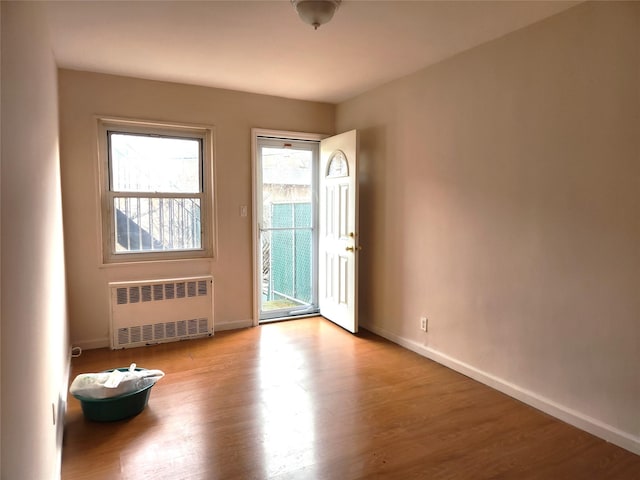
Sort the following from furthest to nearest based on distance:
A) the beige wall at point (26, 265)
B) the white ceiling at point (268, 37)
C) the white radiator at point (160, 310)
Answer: the white radiator at point (160, 310) < the white ceiling at point (268, 37) < the beige wall at point (26, 265)

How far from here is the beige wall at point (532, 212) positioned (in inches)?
85.0

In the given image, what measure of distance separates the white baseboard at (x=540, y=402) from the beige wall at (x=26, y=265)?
8.44ft

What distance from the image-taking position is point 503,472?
6.47ft

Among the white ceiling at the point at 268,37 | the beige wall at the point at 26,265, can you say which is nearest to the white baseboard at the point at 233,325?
the beige wall at the point at 26,265

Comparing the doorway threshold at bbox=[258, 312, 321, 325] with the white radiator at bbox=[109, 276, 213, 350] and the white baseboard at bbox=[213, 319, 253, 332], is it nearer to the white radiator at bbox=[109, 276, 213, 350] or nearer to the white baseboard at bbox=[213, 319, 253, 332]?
the white baseboard at bbox=[213, 319, 253, 332]

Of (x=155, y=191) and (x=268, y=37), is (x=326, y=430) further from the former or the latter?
(x=155, y=191)

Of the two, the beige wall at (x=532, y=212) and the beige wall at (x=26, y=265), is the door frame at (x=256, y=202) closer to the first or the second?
the beige wall at (x=532, y=212)

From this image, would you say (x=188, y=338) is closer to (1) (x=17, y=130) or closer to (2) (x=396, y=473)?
(2) (x=396, y=473)

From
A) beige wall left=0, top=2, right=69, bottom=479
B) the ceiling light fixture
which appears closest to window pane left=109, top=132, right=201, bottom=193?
beige wall left=0, top=2, right=69, bottom=479

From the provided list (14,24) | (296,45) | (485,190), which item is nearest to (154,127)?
(296,45)

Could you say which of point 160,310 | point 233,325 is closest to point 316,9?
point 160,310

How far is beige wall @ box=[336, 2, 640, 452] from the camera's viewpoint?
2160mm

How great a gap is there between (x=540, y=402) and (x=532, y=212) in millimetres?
1174

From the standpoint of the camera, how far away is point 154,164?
3.86 meters
